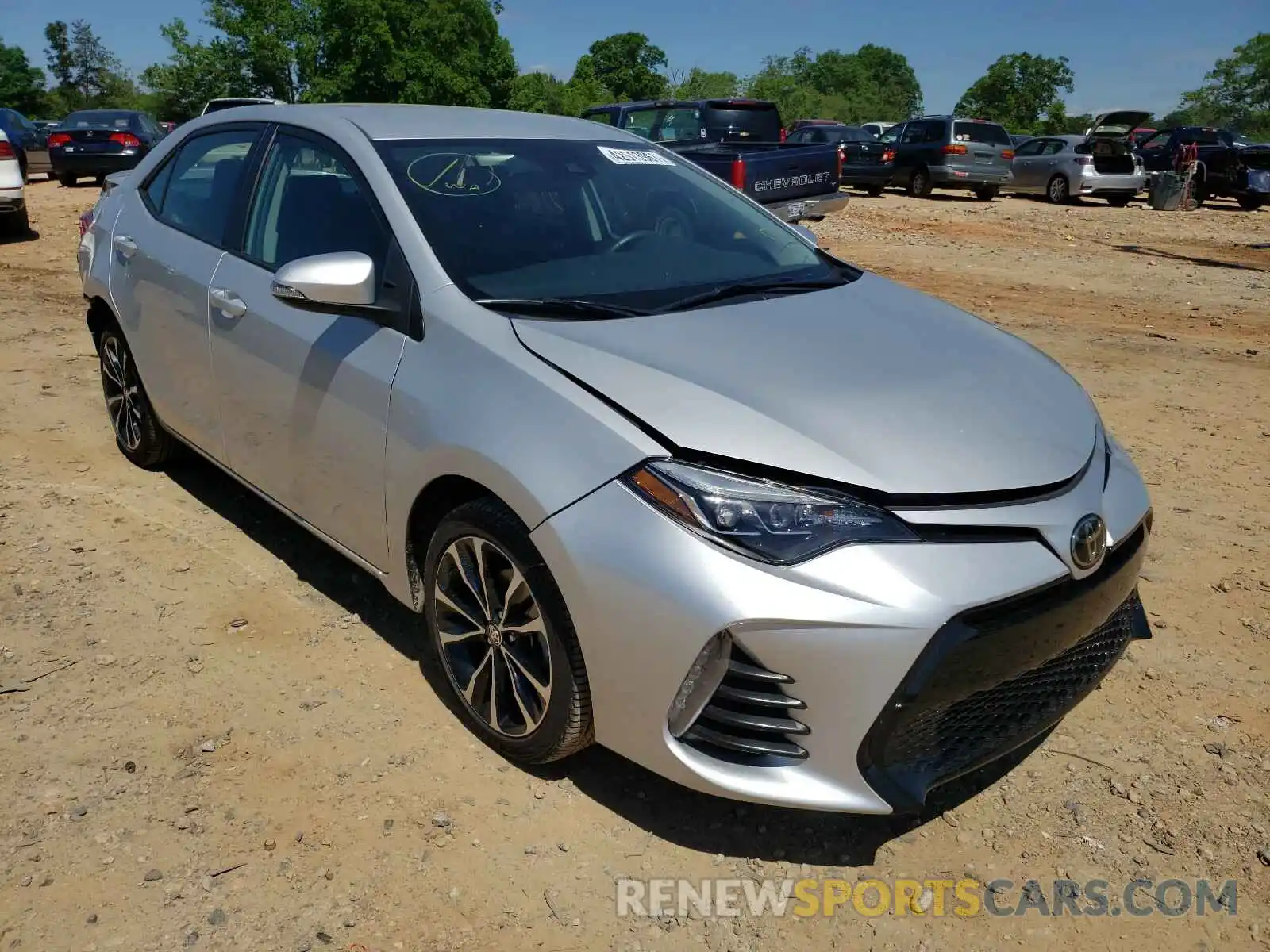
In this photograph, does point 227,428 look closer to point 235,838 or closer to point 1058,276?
point 235,838

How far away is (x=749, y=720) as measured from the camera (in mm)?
2258

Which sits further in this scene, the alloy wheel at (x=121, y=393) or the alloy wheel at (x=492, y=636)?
the alloy wheel at (x=121, y=393)

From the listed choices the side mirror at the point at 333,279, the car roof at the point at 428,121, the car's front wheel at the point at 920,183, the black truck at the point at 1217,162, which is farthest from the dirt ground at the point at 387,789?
the black truck at the point at 1217,162

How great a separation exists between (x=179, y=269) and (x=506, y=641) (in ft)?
7.14

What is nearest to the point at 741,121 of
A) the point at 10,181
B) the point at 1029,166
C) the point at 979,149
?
the point at 10,181

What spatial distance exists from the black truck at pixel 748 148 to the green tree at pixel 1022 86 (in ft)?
227

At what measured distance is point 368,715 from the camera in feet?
10.1

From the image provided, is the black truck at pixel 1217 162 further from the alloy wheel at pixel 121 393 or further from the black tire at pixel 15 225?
the alloy wheel at pixel 121 393

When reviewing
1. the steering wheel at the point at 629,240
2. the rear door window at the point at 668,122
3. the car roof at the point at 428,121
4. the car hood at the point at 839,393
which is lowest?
the car hood at the point at 839,393

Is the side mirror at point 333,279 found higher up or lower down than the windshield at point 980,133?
lower down

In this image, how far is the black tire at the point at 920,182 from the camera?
21131 millimetres

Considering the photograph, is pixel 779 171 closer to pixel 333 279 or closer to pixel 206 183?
pixel 206 183

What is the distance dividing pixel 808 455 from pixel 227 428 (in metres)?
2.36

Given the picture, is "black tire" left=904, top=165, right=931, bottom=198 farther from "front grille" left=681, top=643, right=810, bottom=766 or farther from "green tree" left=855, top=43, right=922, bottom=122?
"green tree" left=855, top=43, right=922, bottom=122
